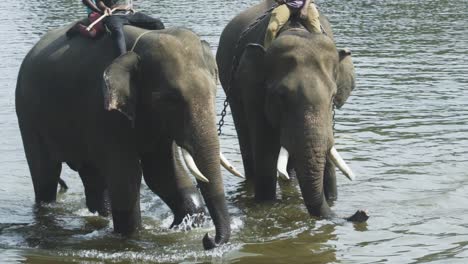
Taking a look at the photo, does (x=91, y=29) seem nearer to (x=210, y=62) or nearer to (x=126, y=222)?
(x=210, y=62)

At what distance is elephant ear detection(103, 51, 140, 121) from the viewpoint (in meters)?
8.41

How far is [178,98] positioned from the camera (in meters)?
8.34

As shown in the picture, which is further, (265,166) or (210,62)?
(265,166)

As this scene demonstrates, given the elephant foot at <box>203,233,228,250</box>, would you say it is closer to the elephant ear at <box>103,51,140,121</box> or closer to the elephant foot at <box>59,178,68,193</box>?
the elephant ear at <box>103,51,140,121</box>

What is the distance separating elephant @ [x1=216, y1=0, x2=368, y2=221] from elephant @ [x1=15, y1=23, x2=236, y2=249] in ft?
2.61

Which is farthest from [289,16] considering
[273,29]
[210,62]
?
[210,62]

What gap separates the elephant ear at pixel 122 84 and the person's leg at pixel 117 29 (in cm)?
23

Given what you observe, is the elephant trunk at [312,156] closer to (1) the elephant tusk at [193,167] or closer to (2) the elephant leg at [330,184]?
(1) the elephant tusk at [193,167]

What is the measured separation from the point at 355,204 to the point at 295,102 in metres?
1.97

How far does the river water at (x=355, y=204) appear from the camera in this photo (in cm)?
900

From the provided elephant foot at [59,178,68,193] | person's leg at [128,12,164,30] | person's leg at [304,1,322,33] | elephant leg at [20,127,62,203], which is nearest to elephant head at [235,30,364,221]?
person's leg at [304,1,322,33]

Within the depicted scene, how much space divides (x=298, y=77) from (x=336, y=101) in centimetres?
83

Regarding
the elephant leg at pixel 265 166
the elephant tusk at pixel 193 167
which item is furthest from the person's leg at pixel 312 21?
the elephant tusk at pixel 193 167

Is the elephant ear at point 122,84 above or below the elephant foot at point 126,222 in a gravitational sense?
above
